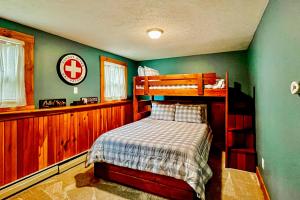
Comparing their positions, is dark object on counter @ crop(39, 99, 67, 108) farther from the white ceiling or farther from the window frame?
the white ceiling

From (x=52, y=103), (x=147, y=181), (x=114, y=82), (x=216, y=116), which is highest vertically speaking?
(x=114, y=82)

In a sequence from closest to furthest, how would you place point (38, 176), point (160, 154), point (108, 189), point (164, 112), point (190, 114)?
point (160, 154) → point (108, 189) → point (38, 176) → point (190, 114) → point (164, 112)

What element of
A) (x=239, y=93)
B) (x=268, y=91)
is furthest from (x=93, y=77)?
(x=239, y=93)

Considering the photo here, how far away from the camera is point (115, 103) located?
3.75 m

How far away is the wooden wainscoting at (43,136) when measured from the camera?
2.00 m

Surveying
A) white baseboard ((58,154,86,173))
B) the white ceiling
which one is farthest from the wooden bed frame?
the white ceiling

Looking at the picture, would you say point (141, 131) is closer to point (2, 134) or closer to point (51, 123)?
point (51, 123)

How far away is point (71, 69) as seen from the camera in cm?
294

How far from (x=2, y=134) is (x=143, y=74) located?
2656 millimetres

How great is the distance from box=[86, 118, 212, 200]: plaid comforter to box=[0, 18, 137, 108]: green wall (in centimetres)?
120

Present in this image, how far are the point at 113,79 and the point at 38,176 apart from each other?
7.94ft

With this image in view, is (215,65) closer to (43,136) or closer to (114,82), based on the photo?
(114,82)

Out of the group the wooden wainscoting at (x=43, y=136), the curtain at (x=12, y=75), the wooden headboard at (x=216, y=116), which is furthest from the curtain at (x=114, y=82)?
the curtain at (x=12, y=75)

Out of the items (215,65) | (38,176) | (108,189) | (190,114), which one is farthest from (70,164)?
(215,65)
